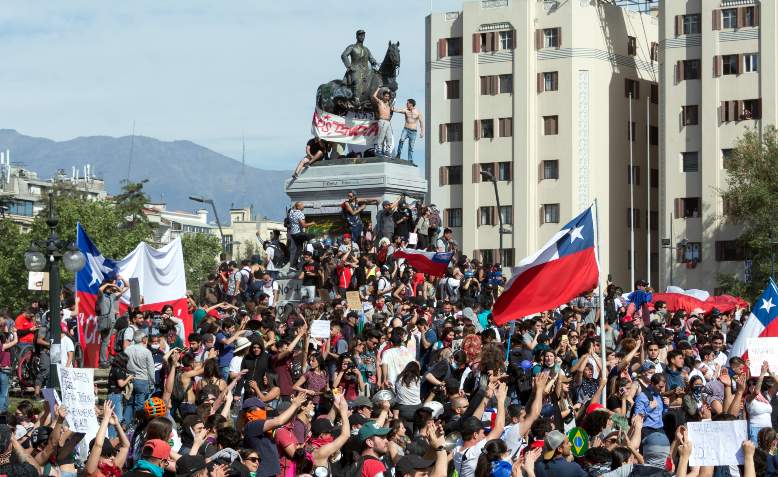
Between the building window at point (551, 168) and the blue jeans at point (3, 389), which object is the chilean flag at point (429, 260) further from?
the building window at point (551, 168)

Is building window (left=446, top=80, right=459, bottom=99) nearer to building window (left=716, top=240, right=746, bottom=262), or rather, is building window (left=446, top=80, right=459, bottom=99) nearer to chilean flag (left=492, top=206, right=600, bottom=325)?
building window (left=716, top=240, right=746, bottom=262)

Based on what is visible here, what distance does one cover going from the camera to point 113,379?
2050 cm

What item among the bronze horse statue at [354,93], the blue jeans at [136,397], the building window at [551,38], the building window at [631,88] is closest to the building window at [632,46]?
the building window at [631,88]

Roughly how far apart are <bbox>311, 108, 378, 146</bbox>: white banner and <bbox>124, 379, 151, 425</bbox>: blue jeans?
66.3 feet

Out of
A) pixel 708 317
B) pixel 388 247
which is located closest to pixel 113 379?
pixel 708 317

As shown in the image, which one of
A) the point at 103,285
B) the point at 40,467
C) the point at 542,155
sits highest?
the point at 542,155

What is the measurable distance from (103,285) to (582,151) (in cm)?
5824

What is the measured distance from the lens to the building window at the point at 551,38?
273 feet

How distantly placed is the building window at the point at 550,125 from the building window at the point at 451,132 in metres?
4.86

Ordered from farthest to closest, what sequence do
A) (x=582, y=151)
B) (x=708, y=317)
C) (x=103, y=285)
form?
(x=582, y=151), (x=708, y=317), (x=103, y=285)

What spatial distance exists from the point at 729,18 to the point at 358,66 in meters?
41.0

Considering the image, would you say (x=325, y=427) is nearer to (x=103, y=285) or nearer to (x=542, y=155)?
(x=103, y=285)

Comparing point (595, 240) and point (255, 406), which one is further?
point (595, 240)

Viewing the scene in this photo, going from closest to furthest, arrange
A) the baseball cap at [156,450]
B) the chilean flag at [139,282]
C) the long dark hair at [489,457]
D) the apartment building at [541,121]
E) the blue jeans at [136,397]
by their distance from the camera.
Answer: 1. the baseball cap at [156,450]
2. the long dark hair at [489,457]
3. the blue jeans at [136,397]
4. the chilean flag at [139,282]
5. the apartment building at [541,121]
